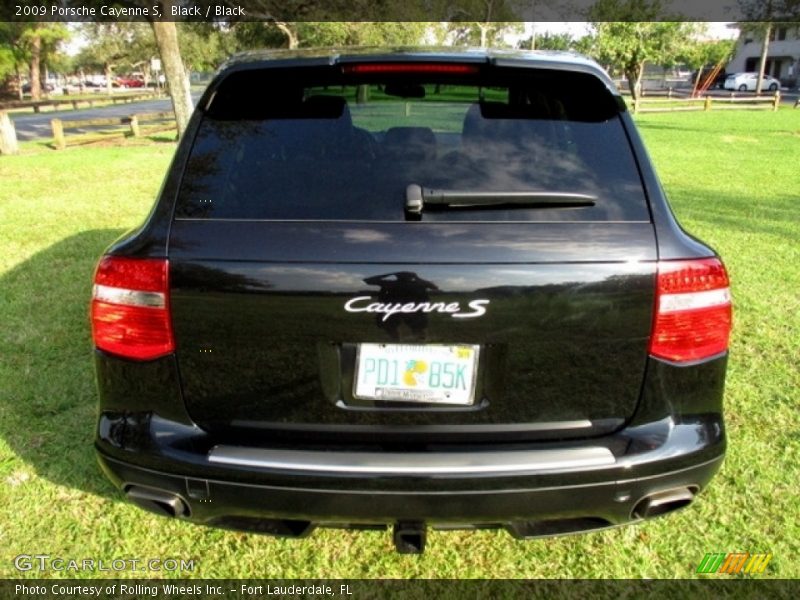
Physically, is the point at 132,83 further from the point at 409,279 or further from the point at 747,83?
the point at 409,279

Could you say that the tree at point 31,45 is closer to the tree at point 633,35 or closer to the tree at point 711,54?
the tree at point 633,35

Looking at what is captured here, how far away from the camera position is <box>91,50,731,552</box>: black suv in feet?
5.80

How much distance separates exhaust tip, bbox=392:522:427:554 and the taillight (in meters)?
0.89

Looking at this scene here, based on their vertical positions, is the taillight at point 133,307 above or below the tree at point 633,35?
below

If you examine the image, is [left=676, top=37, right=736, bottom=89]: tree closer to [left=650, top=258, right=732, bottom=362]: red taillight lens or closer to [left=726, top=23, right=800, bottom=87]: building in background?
[left=726, top=23, right=800, bottom=87]: building in background

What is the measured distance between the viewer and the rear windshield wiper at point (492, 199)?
182 cm

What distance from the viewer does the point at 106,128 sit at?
22516 millimetres

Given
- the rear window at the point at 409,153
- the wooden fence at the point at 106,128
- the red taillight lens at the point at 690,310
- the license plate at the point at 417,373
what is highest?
the rear window at the point at 409,153

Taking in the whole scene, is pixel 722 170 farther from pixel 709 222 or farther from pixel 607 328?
pixel 607 328

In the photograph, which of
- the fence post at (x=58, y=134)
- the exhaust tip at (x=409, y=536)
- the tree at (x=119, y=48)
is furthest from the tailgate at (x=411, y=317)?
the tree at (x=119, y=48)

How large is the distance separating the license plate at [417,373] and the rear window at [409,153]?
39cm

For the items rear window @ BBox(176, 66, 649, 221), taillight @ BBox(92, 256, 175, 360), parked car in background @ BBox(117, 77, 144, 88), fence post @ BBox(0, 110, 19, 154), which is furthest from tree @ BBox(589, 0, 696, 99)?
parked car in background @ BBox(117, 77, 144, 88)

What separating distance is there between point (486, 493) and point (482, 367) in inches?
14.6

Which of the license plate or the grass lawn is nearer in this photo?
the license plate
